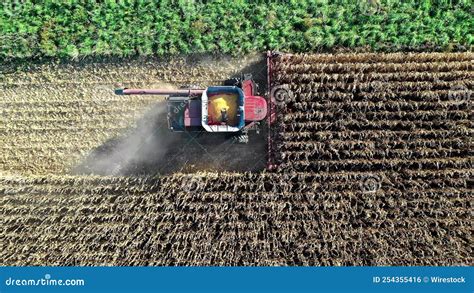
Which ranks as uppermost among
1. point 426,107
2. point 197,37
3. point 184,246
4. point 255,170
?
point 197,37

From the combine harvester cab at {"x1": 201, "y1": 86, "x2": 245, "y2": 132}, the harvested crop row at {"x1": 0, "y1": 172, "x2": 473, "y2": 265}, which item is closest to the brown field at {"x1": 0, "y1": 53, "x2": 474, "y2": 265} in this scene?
the harvested crop row at {"x1": 0, "y1": 172, "x2": 473, "y2": 265}

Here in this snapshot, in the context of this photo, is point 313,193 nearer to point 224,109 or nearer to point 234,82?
point 224,109

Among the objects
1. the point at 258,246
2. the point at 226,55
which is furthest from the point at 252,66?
the point at 258,246

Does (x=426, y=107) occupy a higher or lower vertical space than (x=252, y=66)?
lower

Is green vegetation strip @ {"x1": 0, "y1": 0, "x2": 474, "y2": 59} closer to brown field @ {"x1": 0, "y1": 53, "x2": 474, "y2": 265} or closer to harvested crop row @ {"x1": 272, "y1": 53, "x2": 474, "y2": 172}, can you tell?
brown field @ {"x1": 0, "y1": 53, "x2": 474, "y2": 265}

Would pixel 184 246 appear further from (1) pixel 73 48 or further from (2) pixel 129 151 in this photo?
(1) pixel 73 48
